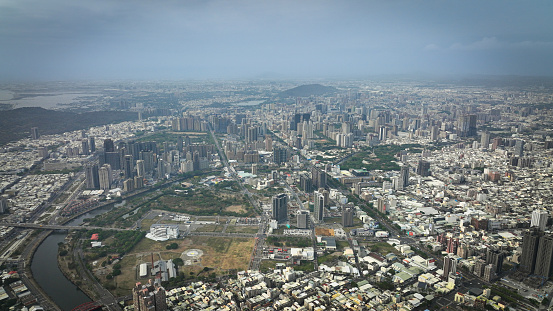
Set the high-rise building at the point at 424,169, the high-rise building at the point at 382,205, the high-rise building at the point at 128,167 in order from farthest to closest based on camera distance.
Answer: the high-rise building at the point at 424,169 → the high-rise building at the point at 128,167 → the high-rise building at the point at 382,205

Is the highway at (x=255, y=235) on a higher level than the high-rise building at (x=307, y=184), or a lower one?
lower

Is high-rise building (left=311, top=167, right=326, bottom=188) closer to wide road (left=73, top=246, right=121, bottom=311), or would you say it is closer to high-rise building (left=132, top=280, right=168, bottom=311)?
wide road (left=73, top=246, right=121, bottom=311)

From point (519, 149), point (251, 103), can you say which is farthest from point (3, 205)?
point (251, 103)

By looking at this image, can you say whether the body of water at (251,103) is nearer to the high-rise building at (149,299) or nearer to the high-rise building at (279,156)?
the high-rise building at (279,156)

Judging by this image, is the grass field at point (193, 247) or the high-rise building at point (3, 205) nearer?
the grass field at point (193, 247)

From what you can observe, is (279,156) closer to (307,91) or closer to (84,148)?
(84,148)

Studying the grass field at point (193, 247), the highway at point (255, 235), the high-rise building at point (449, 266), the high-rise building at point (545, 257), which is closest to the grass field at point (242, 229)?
the highway at point (255, 235)
